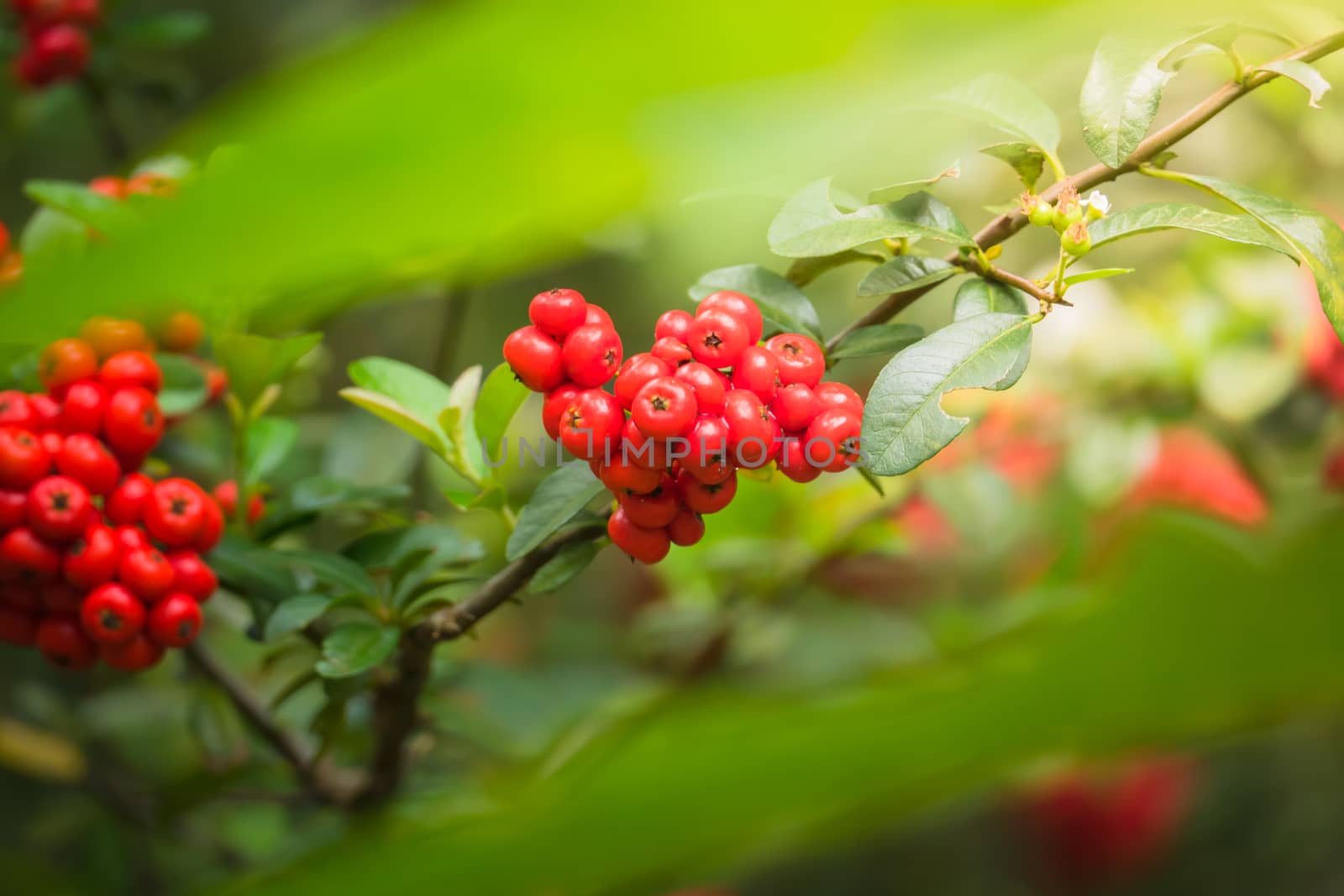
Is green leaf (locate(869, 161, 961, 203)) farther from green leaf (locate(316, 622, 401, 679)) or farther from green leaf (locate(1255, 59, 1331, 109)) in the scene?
green leaf (locate(316, 622, 401, 679))

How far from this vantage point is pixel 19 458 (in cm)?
47

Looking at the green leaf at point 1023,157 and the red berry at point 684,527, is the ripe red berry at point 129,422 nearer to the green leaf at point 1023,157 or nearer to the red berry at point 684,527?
the red berry at point 684,527

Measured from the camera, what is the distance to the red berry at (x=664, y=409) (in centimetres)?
37

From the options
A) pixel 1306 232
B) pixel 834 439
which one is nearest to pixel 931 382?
pixel 834 439

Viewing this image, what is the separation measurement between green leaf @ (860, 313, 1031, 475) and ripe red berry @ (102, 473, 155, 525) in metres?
0.34

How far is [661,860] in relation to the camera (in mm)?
137

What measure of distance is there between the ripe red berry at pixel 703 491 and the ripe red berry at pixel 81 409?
11.4 inches

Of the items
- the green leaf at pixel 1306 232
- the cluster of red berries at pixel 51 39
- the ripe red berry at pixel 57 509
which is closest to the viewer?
the green leaf at pixel 1306 232

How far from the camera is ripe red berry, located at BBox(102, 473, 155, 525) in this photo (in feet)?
1.65

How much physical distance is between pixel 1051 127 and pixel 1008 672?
14.3 inches

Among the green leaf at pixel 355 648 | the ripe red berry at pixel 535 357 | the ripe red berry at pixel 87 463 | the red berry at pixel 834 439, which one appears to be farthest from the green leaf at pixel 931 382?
the ripe red berry at pixel 87 463

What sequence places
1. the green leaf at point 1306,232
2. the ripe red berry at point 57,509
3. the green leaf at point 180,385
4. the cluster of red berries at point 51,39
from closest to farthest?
the green leaf at point 1306,232, the ripe red berry at point 57,509, the green leaf at point 180,385, the cluster of red berries at point 51,39

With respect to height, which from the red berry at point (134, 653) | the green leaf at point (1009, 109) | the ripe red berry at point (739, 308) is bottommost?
the red berry at point (134, 653)


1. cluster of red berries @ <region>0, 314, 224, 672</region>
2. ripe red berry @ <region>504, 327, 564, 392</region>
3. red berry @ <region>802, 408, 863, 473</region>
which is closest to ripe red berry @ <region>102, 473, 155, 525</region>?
cluster of red berries @ <region>0, 314, 224, 672</region>
